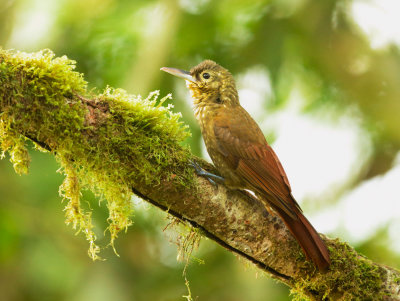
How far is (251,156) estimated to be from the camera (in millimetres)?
3127

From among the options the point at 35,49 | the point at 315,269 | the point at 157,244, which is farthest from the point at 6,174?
the point at 315,269

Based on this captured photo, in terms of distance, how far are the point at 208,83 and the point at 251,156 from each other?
0.80 meters

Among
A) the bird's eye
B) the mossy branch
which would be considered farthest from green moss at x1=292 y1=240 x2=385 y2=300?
the bird's eye

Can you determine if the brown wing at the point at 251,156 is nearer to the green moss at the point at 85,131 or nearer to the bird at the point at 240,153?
the bird at the point at 240,153

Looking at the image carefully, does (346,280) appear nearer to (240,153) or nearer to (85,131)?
(240,153)

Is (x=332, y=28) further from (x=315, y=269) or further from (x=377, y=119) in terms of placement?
(x=315, y=269)

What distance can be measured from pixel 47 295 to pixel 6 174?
1521 millimetres

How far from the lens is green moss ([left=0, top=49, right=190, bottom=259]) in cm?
218

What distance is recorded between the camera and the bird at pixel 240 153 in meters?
2.72

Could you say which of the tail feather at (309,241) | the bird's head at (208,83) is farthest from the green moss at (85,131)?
the bird's head at (208,83)

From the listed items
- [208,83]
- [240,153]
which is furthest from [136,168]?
[208,83]

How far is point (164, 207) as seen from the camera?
2482mm

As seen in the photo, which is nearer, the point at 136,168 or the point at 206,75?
the point at 136,168

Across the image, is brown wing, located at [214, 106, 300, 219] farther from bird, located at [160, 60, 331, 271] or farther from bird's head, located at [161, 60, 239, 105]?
bird's head, located at [161, 60, 239, 105]
